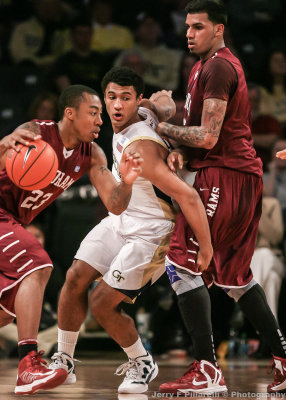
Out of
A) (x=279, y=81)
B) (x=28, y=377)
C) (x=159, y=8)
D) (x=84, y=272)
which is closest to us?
(x=28, y=377)

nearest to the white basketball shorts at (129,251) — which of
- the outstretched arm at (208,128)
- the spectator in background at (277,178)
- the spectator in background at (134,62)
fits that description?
the outstretched arm at (208,128)

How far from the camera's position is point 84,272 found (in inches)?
174

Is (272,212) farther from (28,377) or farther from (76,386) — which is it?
(28,377)

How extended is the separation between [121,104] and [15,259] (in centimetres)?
114

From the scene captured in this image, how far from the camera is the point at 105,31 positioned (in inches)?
396

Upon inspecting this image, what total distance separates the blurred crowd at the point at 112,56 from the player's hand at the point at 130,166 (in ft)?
12.1

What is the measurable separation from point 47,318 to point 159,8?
511 centimetres

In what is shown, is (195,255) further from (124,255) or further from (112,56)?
(112,56)

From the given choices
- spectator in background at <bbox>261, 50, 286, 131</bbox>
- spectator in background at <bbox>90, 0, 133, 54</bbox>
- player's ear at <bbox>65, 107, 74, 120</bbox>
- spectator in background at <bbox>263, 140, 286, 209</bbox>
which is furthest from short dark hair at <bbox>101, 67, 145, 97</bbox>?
spectator in background at <bbox>90, 0, 133, 54</bbox>

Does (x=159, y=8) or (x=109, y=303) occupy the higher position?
(x=159, y=8)

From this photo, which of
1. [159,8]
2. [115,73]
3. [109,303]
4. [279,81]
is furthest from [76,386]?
[159,8]

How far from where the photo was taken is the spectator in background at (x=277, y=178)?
25.6 feet

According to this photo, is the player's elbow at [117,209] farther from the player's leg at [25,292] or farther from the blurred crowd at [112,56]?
the blurred crowd at [112,56]

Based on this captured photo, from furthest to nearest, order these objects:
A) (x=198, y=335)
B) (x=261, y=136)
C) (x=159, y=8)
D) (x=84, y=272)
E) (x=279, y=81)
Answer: (x=159, y=8) < (x=279, y=81) < (x=261, y=136) < (x=84, y=272) < (x=198, y=335)
